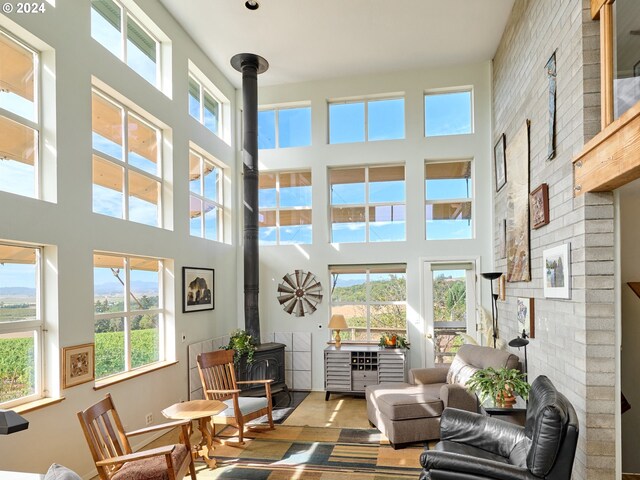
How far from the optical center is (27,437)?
3271mm

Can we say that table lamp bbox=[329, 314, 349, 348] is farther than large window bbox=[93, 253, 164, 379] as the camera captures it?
Yes

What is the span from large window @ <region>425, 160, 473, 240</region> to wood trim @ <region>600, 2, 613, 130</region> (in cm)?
399

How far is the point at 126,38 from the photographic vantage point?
16.1 feet

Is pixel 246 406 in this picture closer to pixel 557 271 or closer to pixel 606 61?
pixel 557 271

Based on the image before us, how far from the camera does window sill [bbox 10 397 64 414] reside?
325 cm

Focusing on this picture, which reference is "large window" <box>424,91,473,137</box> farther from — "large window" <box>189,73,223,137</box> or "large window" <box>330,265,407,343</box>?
"large window" <box>189,73,223,137</box>

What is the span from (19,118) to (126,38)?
1881 millimetres

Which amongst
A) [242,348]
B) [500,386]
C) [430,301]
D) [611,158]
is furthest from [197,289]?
[611,158]

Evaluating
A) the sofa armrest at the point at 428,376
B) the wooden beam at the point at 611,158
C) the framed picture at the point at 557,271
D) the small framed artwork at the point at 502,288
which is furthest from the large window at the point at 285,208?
the wooden beam at the point at 611,158

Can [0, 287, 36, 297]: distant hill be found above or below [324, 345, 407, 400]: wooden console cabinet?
above

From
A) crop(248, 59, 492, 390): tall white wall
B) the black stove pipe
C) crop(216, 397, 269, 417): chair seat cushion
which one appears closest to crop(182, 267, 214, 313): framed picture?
the black stove pipe

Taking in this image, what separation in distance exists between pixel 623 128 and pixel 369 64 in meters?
4.81

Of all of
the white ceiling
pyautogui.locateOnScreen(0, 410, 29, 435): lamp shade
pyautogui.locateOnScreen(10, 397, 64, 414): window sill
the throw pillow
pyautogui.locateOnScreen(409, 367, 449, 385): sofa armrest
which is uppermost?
the white ceiling

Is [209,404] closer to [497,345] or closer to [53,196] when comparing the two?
[53,196]
